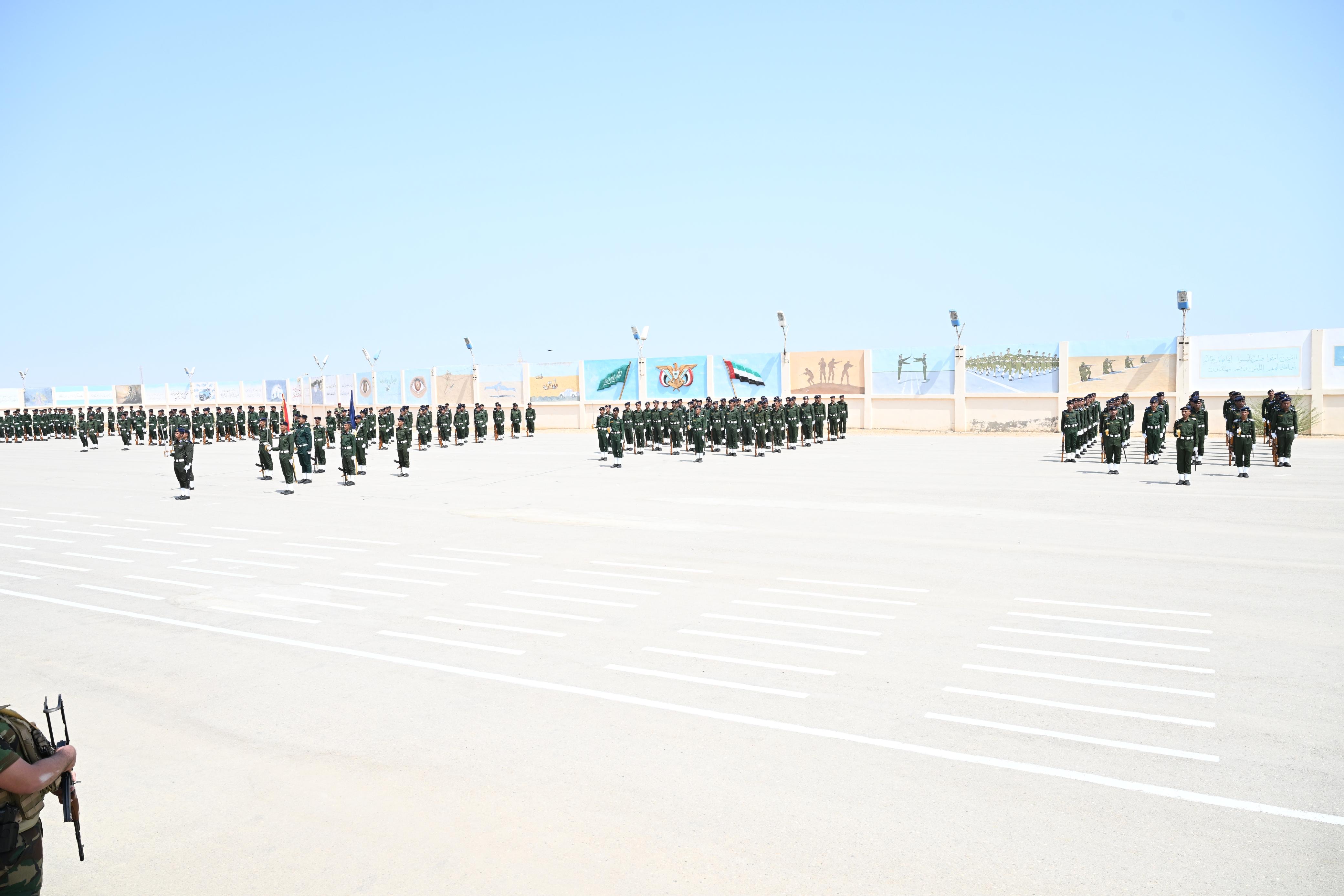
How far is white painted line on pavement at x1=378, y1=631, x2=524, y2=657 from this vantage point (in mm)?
7945

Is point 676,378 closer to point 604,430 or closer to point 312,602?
point 604,430

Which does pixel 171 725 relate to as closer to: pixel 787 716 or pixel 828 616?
pixel 787 716

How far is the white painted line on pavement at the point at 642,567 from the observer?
1107 centimetres

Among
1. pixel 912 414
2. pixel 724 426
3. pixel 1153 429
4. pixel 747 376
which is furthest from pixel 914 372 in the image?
pixel 1153 429

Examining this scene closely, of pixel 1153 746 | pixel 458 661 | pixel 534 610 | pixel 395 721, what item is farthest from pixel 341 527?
pixel 1153 746

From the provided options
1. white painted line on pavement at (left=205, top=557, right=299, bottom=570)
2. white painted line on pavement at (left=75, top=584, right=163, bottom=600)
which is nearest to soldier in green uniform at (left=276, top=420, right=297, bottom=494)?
white painted line on pavement at (left=205, top=557, right=299, bottom=570)

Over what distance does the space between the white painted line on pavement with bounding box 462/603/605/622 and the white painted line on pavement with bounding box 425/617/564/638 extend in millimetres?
430

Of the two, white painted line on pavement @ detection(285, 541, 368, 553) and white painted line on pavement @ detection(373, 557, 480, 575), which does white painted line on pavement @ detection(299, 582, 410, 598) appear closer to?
white painted line on pavement @ detection(373, 557, 480, 575)

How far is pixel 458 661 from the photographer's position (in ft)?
25.3

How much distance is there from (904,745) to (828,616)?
313cm

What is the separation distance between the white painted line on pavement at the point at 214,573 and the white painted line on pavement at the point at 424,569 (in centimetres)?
161

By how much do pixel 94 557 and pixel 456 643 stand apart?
27.7 ft

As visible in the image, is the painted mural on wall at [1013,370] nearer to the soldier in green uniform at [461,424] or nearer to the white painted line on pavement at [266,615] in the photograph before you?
the soldier in green uniform at [461,424]

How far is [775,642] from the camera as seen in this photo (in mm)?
8000
